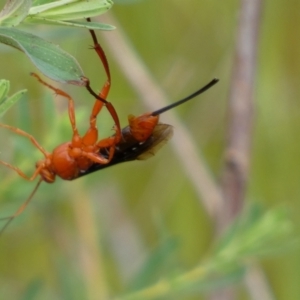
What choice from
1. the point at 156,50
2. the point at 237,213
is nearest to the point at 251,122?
the point at 237,213

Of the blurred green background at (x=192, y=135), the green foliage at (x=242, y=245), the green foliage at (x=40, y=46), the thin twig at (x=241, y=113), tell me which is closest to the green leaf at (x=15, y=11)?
the green foliage at (x=40, y=46)

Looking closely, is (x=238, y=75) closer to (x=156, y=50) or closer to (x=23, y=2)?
(x=23, y=2)

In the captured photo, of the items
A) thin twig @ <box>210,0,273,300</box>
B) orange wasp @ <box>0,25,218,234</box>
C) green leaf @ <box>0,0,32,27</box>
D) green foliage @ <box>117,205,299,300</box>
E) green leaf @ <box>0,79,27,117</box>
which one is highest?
green leaf @ <box>0,0,32,27</box>

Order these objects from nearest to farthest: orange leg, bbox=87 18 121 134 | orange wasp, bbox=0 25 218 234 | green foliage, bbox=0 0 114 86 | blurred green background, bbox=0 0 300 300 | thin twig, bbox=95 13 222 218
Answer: green foliage, bbox=0 0 114 86 → orange leg, bbox=87 18 121 134 → orange wasp, bbox=0 25 218 234 → thin twig, bbox=95 13 222 218 → blurred green background, bbox=0 0 300 300

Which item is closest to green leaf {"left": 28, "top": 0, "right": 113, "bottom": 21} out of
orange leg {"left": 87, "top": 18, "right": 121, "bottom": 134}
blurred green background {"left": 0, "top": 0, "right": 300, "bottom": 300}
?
orange leg {"left": 87, "top": 18, "right": 121, "bottom": 134}

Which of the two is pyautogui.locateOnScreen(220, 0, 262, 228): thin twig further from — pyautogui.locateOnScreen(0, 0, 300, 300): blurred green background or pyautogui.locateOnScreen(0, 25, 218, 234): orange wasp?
pyautogui.locateOnScreen(0, 0, 300, 300): blurred green background

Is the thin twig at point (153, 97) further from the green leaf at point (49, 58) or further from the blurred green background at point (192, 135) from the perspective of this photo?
the green leaf at point (49, 58)

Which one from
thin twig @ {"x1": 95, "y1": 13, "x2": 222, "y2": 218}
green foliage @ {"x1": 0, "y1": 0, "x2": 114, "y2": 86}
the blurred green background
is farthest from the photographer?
the blurred green background
